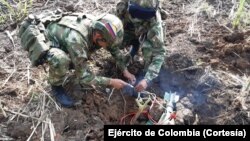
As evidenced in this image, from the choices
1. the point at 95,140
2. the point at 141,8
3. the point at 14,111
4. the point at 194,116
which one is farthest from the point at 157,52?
the point at 14,111

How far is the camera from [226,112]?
4055mm

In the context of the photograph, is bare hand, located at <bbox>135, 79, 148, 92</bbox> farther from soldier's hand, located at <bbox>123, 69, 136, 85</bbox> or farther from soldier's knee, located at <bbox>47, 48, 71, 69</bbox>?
soldier's knee, located at <bbox>47, 48, 71, 69</bbox>

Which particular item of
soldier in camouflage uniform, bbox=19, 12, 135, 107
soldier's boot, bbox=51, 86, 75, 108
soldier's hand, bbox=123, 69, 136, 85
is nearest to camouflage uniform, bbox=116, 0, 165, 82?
soldier's hand, bbox=123, 69, 136, 85

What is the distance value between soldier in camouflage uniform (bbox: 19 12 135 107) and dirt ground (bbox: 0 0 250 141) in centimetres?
23

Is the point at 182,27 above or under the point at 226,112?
above

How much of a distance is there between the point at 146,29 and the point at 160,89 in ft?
2.23

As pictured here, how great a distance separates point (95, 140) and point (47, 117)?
0.54 meters

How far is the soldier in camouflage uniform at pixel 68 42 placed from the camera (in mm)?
3793

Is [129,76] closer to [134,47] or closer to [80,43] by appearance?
[134,47]

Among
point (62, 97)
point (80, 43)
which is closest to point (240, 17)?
point (80, 43)

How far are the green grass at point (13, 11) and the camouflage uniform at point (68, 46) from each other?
3.39 ft

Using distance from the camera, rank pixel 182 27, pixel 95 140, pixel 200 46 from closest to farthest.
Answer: pixel 95 140 < pixel 200 46 < pixel 182 27

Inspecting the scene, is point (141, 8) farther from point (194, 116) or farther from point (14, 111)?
point (14, 111)

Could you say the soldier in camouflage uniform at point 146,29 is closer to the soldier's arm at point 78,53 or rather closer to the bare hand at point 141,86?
the bare hand at point 141,86
